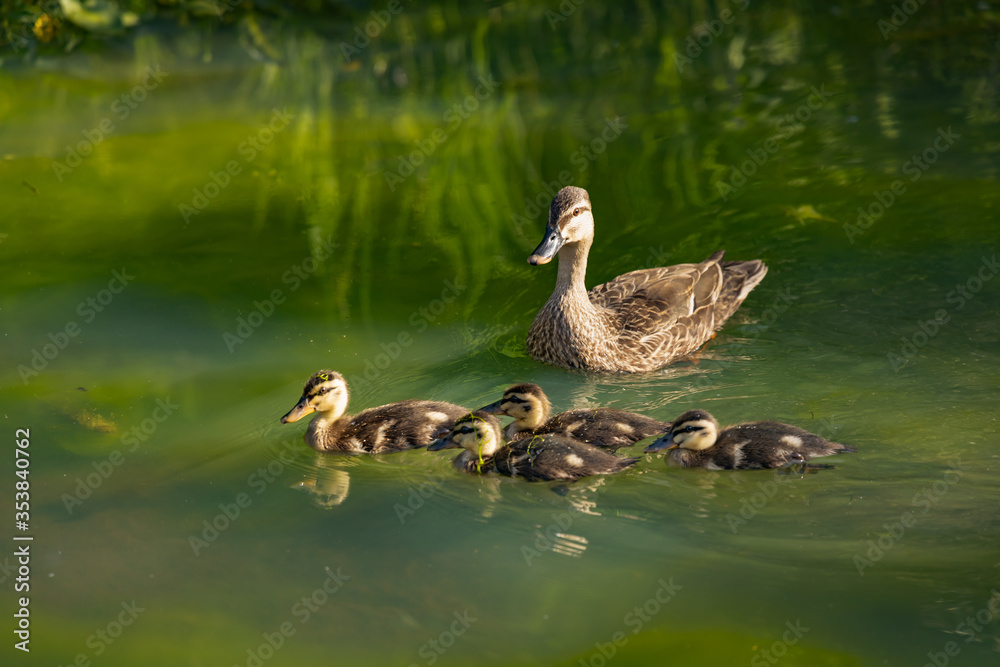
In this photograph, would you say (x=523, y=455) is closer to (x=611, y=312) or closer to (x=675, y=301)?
(x=611, y=312)

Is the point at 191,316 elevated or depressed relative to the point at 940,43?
depressed

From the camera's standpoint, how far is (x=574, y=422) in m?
6.04

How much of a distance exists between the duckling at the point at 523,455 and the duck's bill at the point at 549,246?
1.28m

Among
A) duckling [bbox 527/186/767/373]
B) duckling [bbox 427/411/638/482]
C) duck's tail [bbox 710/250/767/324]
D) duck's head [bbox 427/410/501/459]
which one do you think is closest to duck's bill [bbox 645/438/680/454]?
duckling [bbox 427/411/638/482]

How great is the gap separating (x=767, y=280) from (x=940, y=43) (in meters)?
5.67

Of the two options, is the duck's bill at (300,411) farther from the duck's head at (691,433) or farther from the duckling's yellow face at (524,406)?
the duck's head at (691,433)

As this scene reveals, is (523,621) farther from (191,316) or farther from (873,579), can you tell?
(191,316)

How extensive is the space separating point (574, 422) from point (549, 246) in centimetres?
134

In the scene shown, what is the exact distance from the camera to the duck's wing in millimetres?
7125

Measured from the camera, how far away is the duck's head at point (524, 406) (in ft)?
19.7

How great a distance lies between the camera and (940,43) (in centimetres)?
1202

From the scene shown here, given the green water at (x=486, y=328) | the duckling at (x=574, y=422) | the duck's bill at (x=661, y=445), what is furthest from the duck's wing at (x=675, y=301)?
the duck's bill at (x=661, y=445)

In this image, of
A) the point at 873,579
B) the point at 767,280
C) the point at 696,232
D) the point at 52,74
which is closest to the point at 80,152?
the point at 52,74

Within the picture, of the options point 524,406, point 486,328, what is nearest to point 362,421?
point 524,406
